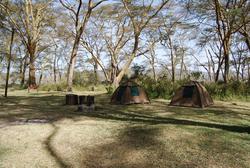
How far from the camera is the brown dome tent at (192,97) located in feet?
37.1

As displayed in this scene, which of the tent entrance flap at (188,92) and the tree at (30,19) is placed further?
the tree at (30,19)

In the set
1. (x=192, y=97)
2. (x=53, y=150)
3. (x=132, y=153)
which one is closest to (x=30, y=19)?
(x=192, y=97)

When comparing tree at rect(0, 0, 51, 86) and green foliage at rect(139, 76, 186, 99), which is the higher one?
tree at rect(0, 0, 51, 86)

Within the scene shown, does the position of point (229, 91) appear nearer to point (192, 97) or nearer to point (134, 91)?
point (192, 97)

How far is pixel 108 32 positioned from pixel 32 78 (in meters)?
12.7

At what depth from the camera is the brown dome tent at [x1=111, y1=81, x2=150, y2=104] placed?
12125 millimetres

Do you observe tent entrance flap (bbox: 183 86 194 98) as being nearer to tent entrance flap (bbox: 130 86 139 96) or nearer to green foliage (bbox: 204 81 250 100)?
tent entrance flap (bbox: 130 86 139 96)

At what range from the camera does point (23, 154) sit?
4.73m

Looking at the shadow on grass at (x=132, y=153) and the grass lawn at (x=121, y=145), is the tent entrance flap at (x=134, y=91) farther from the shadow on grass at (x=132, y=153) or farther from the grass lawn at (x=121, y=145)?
the shadow on grass at (x=132, y=153)

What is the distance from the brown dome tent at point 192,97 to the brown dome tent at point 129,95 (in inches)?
58.9

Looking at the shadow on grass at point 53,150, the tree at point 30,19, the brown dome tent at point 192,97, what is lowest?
the shadow on grass at point 53,150

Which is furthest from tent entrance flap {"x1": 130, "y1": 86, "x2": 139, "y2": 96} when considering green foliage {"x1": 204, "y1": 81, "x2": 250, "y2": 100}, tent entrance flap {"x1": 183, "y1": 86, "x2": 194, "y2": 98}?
green foliage {"x1": 204, "y1": 81, "x2": 250, "y2": 100}

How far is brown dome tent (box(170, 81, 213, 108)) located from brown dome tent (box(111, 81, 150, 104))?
1496 millimetres

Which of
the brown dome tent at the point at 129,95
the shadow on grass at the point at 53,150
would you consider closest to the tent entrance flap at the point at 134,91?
the brown dome tent at the point at 129,95
